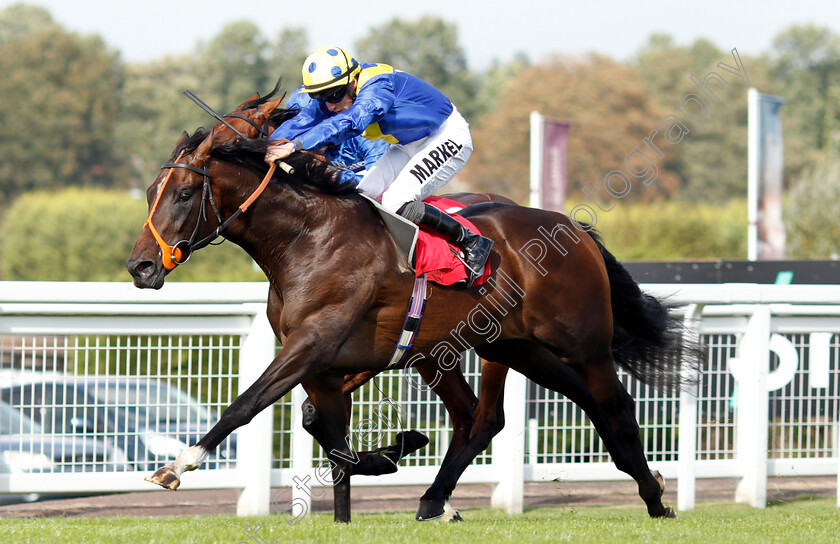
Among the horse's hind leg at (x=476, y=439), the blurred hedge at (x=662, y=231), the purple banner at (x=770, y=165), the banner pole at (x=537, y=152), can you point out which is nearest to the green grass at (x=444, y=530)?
the horse's hind leg at (x=476, y=439)

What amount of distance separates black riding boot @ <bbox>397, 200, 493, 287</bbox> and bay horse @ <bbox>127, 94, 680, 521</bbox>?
12 cm

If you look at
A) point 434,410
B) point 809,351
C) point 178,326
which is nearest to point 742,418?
point 809,351

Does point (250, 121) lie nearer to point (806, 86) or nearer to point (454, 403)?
point (454, 403)

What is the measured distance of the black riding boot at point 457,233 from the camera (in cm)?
427

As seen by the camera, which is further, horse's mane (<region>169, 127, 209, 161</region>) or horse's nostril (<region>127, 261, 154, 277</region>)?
horse's mane (<region>169, 127, 209, 161</region>)

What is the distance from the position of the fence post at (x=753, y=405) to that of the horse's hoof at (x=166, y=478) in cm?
358

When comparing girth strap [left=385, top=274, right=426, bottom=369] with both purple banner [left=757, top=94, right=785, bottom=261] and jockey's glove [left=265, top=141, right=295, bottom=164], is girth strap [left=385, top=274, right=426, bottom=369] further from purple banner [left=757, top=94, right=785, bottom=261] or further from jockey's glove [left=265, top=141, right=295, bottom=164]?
purple banner [left=757, top=94, right=785, bottom=261]

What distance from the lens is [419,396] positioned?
5.58 meters

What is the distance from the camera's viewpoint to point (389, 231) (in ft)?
14.0

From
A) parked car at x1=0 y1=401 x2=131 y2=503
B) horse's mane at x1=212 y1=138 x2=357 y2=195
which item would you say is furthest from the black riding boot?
parked car at x1=0 y1=401 x2=131 y2=503

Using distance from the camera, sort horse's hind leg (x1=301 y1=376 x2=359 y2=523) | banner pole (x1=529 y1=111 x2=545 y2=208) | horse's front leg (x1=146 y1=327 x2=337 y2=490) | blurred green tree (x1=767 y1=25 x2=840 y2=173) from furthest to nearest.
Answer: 1. blurred green tree (x1=767 y1=25 x2=840 y2=173)
2. banner pole (x1=529 y1=111 x2=545 y2=208)
3. horse's hind leg (x1=301 y1=376 x2=359 y2=523)
4. horse's front leg (x1=146 y1=327 x2=337 y2=490)

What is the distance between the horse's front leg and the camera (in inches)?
146

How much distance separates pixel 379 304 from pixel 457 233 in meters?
0.45

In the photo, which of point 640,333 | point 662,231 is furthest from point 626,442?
point 662,231
